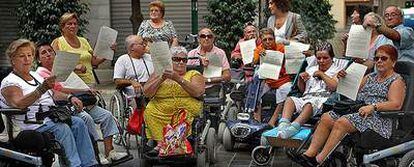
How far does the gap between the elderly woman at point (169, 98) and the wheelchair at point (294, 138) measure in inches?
32.2

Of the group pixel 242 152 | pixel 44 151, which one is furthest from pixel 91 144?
pixel 242 152

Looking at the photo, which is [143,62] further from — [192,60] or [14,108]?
[14,108]

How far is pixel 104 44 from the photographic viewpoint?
7.07 m

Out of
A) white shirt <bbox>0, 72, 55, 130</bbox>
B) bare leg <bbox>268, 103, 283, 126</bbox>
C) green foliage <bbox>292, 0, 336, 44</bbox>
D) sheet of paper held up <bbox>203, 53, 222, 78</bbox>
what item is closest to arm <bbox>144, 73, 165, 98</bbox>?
white shirt <bbox>0, 72, 55, 130</bbox>

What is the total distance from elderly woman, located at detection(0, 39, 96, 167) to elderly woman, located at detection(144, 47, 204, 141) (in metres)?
0.82

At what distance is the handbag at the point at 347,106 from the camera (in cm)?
570

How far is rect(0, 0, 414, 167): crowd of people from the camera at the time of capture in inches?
212

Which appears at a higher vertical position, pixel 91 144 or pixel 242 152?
pixel 91 144

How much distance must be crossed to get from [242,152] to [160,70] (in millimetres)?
1970

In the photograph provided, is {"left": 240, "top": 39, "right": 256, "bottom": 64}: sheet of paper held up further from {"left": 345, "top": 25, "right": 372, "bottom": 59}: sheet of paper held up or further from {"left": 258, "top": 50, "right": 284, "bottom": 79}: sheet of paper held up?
{"left": 345, "top": 25, "right": 372, "bottom": 59}: sheet of paper held up

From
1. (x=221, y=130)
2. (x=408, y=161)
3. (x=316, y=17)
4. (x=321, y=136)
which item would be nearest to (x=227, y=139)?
(x=221, y=130)

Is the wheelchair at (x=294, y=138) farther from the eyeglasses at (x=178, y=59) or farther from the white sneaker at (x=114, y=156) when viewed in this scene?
the white sneaker at (x=114, y=156)

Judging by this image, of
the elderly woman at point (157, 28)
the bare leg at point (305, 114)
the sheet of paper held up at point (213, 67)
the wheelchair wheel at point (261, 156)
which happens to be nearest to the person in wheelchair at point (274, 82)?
the sheet of paper held up at point (213, 67)

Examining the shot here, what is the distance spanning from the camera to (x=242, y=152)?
24.3ft
